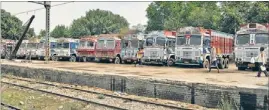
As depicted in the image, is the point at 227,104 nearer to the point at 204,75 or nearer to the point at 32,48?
the point at 204,75

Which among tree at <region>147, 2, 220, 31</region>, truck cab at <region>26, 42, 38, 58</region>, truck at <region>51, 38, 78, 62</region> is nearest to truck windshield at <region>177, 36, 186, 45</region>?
truck at <region>51, 38, 78, 62</region>

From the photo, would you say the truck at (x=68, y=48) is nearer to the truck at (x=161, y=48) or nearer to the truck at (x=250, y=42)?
the truck at (x=161, y=48)

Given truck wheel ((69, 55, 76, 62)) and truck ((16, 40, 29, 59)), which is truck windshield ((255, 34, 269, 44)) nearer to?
truck wheel ((69, 55, 76, 62))

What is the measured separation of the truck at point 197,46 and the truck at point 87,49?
10.2 m

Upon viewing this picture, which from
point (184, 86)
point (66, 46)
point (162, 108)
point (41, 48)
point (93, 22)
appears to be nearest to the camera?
point (162, 108)

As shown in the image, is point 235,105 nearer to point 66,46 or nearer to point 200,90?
point 200,90

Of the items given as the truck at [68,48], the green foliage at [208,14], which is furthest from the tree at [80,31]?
the truck at [68,48]

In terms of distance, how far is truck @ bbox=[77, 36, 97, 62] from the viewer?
101 ft

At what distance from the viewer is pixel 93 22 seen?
206 feet

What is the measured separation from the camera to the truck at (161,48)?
79.2ft

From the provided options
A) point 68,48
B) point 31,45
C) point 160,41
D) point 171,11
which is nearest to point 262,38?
point 160,41

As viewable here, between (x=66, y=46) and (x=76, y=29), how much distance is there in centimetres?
3036

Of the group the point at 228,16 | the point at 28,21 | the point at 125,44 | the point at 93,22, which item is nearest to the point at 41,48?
the point at 28,21

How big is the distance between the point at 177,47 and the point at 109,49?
319 inches
